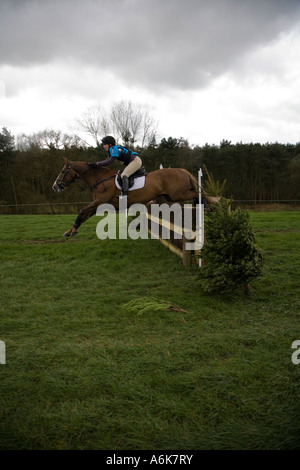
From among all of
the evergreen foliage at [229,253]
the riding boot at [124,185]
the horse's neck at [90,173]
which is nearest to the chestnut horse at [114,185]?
the horse's neck at [90,173]

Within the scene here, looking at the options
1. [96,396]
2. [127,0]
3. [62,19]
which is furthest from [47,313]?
[127,0]

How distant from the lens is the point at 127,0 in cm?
514

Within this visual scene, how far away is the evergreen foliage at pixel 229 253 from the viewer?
4926mm

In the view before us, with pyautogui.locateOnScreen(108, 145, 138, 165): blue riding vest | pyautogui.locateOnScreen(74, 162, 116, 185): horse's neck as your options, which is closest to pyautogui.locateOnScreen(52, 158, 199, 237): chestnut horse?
pyautogui.locateOnScreen(74, 162, 116, 185): horse's neck

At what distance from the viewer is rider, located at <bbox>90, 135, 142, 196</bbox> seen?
229 inches

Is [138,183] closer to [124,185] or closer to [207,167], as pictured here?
[124,185]

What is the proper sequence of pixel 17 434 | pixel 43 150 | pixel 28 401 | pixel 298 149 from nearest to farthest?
pixel 17 434 < pixel 28 401 < pixel 43 150 < pixel 298 149

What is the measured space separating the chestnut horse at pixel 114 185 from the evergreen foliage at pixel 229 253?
134 cm

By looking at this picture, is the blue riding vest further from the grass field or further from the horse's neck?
the grass field

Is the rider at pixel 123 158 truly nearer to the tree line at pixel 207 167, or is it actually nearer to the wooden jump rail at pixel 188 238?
the wooden jump rail at pixel 188 238

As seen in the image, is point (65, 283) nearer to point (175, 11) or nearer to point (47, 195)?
point (175, 11)

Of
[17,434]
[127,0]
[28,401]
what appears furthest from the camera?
[127,0]

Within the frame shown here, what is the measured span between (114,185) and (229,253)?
260 cm

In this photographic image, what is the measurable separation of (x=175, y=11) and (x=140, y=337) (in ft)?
17.3
